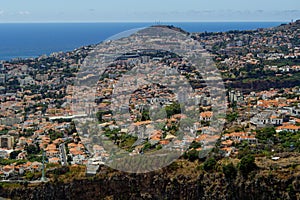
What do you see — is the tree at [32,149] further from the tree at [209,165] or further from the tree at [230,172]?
the tree at [230,172]

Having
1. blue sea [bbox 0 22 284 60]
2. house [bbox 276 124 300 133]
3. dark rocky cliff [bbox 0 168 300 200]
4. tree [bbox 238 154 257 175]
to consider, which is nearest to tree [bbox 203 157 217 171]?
dark rocky cliff [bbox 0 168 300 200]

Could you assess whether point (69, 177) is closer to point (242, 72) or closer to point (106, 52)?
point (106, 52)

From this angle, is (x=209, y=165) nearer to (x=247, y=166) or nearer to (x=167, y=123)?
(x=247, y=166)

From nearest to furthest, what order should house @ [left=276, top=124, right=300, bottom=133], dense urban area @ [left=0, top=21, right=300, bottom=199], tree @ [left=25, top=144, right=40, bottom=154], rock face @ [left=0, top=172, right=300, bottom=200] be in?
rock face @ [left=0, top=172, right=300, bottom=200]
dense urban area @ [left=0, top=21, right=300, bottom=199]
house @ [left=276, top=124, right=300, bottom=133]
tree @ [left=25, top=144, right=40, bottom=154]

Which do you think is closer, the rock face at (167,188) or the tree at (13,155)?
the rock face at (167,188)

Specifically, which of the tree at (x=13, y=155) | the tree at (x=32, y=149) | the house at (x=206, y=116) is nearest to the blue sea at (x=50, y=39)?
the tree at (x=32, y=149)

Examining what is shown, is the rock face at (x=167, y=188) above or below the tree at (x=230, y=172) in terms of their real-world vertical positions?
below

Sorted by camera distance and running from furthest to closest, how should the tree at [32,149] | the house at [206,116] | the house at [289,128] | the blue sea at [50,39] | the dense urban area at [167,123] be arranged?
the blue sea at [50,39], the tree at [32,149], the house at [206,116], the house at [289,128], the dense urban area at [167,123]

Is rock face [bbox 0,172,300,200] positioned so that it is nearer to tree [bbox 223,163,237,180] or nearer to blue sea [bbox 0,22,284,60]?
tree [bbox 223,163,237,180]

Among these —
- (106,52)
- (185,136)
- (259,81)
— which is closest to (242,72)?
(259,81)
